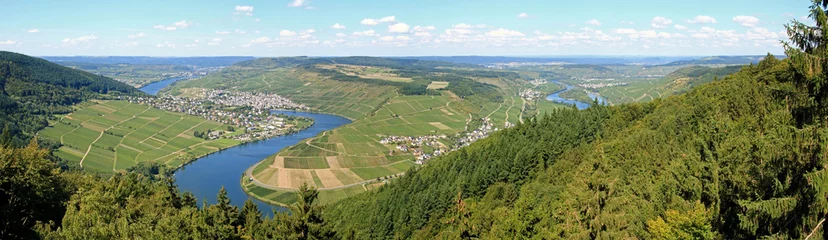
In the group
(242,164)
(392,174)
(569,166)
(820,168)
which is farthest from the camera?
(242,164)

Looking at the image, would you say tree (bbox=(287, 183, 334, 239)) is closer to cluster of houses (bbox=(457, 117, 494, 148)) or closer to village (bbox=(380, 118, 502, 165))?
village (bbox=(380, 118, 502, 165))

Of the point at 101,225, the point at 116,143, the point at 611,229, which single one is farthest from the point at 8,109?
the point at 611,229

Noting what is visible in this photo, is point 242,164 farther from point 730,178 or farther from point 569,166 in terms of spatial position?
point 730,178

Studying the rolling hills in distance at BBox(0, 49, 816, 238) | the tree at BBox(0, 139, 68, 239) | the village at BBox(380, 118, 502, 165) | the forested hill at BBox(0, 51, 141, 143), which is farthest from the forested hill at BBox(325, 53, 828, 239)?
the forested hill at BBox(0, 51, 141, 143)

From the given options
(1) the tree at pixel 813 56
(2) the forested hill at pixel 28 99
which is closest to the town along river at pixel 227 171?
(2) the forested hill at pixel 28 99

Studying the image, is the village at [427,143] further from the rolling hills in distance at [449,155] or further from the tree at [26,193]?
the tree at [26,193]
